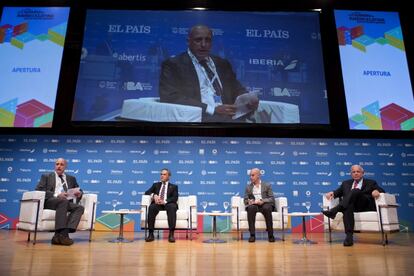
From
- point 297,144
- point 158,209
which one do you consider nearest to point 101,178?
point 158,209

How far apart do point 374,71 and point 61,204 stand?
19.2 ft

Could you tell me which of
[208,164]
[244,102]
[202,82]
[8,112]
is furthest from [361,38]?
[8,112]

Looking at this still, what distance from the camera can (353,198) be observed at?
4.30 m

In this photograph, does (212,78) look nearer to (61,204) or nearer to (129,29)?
(129,29)

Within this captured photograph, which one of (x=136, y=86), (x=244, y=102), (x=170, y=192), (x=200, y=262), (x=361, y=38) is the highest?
(x=361, y=38)

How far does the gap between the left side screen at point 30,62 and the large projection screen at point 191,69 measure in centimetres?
55

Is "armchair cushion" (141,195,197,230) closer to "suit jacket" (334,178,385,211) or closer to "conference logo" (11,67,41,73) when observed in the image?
"suit jacket" (334,178,385,211)

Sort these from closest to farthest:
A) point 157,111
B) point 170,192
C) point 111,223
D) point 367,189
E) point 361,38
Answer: point 367,189, point 170,192, point 111,223, point 157,111, point 361,38

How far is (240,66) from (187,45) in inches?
42.3

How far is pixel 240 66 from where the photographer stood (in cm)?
660

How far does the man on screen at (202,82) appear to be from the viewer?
20.7ft

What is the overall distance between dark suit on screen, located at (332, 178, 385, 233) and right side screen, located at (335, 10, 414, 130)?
211cm

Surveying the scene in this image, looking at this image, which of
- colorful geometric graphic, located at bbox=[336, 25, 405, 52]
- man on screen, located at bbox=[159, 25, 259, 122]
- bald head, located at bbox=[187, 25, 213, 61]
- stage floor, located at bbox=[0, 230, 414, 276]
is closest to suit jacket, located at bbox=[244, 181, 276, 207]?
stage floor, located at bbox=[0, 230, 414, 276]

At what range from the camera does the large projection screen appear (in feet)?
20.7
